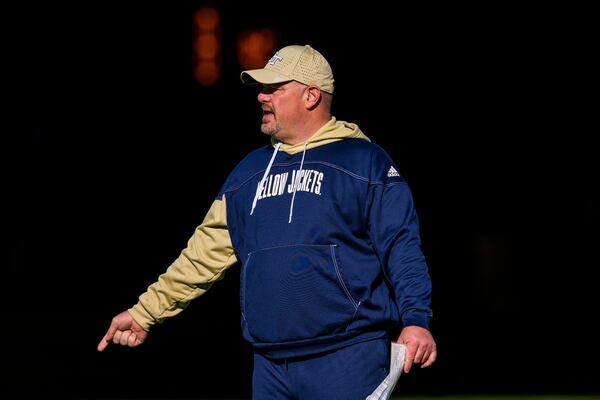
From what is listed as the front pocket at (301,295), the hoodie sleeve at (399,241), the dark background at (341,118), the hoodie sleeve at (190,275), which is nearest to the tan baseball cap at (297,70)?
the hoodie sleeve at (399,241)

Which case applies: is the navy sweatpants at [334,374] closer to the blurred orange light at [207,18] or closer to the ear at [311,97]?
the ear at [311,97]

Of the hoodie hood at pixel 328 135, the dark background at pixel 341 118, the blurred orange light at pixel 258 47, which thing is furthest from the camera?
the dark background at pixel 341 118

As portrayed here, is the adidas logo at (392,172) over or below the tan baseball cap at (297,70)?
below

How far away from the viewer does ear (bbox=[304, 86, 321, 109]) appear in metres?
4.80

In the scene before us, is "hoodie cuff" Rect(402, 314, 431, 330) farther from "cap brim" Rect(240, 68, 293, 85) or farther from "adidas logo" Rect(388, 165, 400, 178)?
"cap brim" Rect(240, 68, 293, 85)

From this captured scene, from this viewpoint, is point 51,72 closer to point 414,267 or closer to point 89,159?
point 89,159

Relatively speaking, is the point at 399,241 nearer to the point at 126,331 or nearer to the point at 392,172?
the point at 392,172

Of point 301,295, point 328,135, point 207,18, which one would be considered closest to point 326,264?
point 301,295

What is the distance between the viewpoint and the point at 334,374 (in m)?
4.43

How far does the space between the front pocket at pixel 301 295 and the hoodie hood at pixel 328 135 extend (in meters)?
0.44

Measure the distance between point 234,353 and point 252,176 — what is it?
6.73 m

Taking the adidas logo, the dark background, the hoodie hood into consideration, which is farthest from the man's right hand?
the dark background

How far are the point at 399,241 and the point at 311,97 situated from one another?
0.72m

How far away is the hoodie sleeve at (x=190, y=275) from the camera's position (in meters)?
5.01
